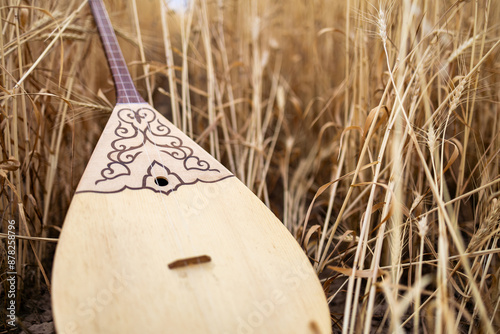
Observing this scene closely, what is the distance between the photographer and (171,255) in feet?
2.36

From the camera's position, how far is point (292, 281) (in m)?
0.73

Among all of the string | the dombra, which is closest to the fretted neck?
the string

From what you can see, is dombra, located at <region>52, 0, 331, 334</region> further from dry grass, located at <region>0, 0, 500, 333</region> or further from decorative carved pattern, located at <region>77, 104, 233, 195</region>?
dry grass, located at <region>0, 0, 500, 333</region>

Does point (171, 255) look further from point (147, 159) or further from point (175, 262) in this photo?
point (147, 159)

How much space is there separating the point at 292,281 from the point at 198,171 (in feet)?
1.22

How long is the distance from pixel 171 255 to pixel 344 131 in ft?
1.90

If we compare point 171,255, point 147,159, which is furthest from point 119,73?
point 171,255

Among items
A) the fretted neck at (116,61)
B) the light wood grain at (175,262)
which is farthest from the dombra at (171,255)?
the fretted neck at (116,61)

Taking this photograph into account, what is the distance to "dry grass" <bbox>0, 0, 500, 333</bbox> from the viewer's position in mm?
788

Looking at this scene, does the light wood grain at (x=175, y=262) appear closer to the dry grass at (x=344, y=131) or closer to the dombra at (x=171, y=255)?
the dombra at (x=171, y=255)

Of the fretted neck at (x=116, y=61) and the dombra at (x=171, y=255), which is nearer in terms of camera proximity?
the dombra at (x=171, y=255)

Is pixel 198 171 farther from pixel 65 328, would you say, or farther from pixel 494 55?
pixel 494 55

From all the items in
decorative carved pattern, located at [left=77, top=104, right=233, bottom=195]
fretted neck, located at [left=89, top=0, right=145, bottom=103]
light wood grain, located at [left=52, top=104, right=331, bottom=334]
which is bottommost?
light wood grain, located at [left=52, top=104, right=331, bottom=334]

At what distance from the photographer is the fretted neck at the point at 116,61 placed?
1035mm
